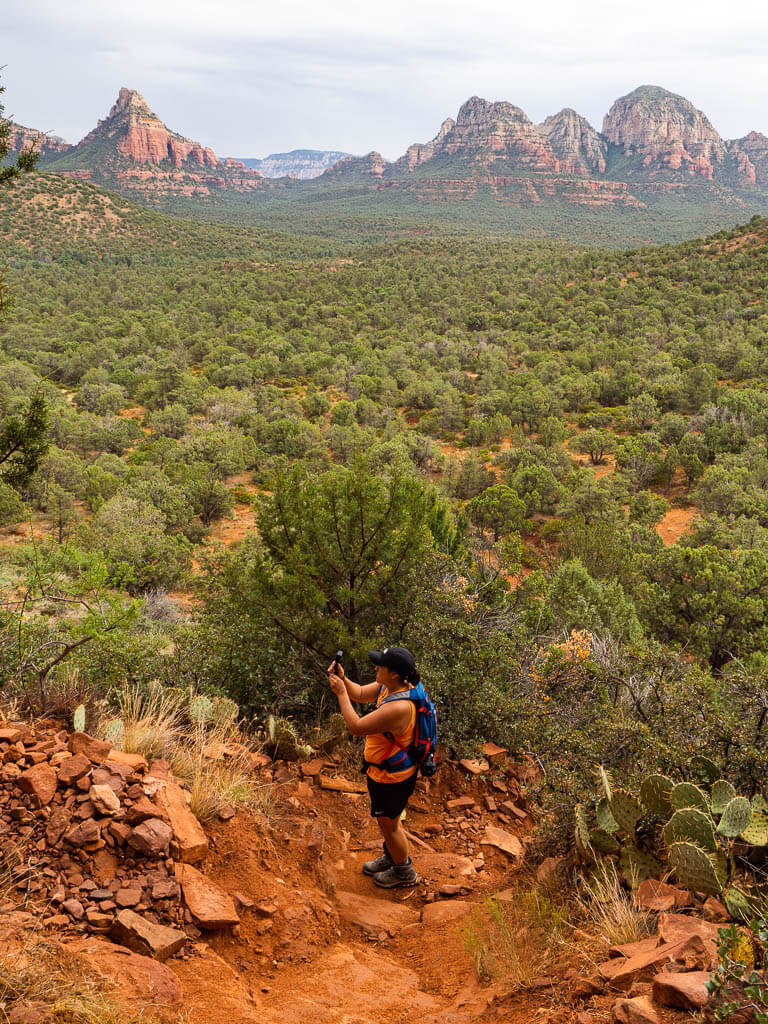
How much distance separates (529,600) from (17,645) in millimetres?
7872

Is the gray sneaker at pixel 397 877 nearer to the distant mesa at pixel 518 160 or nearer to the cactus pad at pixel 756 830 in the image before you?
the cactus pad at pixel 756 830

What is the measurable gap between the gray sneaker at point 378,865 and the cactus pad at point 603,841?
130cm

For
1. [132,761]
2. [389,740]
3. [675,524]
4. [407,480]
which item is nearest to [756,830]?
[389,740]

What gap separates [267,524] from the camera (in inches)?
236

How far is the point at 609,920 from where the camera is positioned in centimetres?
266

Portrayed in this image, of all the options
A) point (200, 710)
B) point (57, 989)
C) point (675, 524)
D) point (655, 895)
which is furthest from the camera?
point (675, 524)

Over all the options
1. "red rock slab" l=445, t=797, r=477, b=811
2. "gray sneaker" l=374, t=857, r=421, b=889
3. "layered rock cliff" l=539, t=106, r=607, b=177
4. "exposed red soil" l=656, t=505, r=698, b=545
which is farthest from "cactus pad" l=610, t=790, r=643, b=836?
"layered rock cliff" l=539, t=106, r=607, b=177

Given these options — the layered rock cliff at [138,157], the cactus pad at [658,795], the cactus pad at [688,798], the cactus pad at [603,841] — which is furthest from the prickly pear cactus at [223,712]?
the layered rock cliff at [138,157]

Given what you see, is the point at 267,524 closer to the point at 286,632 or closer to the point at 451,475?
the point at 286,632

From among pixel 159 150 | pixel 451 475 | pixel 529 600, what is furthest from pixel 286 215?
pixel 529 600

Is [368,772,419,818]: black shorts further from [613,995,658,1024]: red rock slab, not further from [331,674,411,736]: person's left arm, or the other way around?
[613,995,658,1024]: red rock slab

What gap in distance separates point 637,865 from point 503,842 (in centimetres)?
156

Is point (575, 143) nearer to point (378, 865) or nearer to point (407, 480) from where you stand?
point (407, 480)

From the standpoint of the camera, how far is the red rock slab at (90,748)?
331cm
